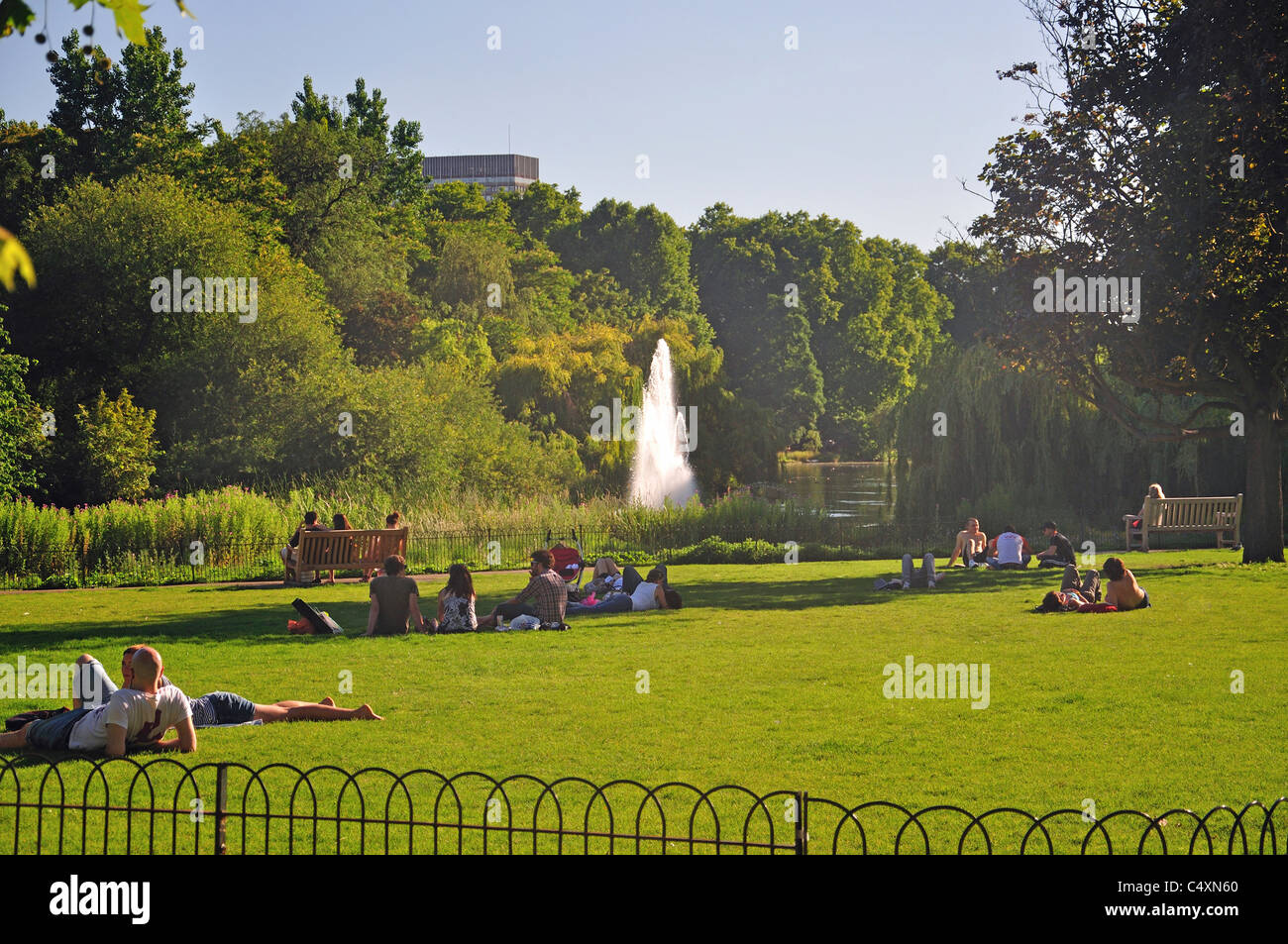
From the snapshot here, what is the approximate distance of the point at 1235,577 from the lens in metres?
22.8

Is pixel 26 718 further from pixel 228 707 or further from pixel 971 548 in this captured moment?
pixel 971 548

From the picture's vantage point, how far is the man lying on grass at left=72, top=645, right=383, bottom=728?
1047 cm

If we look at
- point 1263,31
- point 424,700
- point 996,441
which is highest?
point 1263,31

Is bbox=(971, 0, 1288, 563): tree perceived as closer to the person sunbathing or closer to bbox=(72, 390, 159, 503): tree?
the person sunbathing

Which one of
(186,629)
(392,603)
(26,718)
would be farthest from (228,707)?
(186,629)

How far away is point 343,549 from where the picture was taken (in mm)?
24141

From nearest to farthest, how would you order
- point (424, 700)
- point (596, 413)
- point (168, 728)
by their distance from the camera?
point (168, 728) < point (424, 700) < point (596, 413)

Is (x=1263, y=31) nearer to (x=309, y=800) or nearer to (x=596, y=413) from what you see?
(x=309, y=800)

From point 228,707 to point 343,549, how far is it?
531 inches

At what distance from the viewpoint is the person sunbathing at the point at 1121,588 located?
18.2m

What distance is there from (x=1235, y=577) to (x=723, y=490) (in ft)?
102

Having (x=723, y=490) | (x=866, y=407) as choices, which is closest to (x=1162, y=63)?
(x=723, y=490)

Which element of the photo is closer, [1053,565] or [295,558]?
[295,558]

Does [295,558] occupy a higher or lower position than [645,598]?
higher
